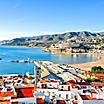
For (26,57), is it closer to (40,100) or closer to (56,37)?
(40,100)

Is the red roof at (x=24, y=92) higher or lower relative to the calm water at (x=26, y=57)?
higher

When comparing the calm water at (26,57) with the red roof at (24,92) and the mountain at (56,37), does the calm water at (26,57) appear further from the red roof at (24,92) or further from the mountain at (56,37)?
the mountain at (56,37)

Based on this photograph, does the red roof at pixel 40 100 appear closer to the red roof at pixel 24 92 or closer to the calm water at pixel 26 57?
the red roof at pixel 24 92

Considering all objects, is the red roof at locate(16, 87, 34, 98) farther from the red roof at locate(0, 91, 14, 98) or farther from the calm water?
the calm water

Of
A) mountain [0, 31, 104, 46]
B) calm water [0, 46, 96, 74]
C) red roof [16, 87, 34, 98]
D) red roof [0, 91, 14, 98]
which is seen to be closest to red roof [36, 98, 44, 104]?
red roof [16, 87, 34, 98]

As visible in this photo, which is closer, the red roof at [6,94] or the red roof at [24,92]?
the red roof at [24,92]

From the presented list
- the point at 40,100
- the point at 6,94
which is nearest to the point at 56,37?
the point at 6,94

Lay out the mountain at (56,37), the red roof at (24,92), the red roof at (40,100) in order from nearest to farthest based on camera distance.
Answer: the red roof at (40,100) < the red roof at (24,92) < the mountain at (56,37)

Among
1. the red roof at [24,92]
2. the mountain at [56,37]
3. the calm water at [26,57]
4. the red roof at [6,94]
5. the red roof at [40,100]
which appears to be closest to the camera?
the red roof at [40,100]

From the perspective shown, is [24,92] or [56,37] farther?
[56,37]

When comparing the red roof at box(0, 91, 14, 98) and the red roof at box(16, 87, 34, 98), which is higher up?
the red roof at box(16, 87, 34, 98)

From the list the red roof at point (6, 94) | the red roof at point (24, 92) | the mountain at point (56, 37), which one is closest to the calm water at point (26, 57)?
the red roof at point (24, 92)
